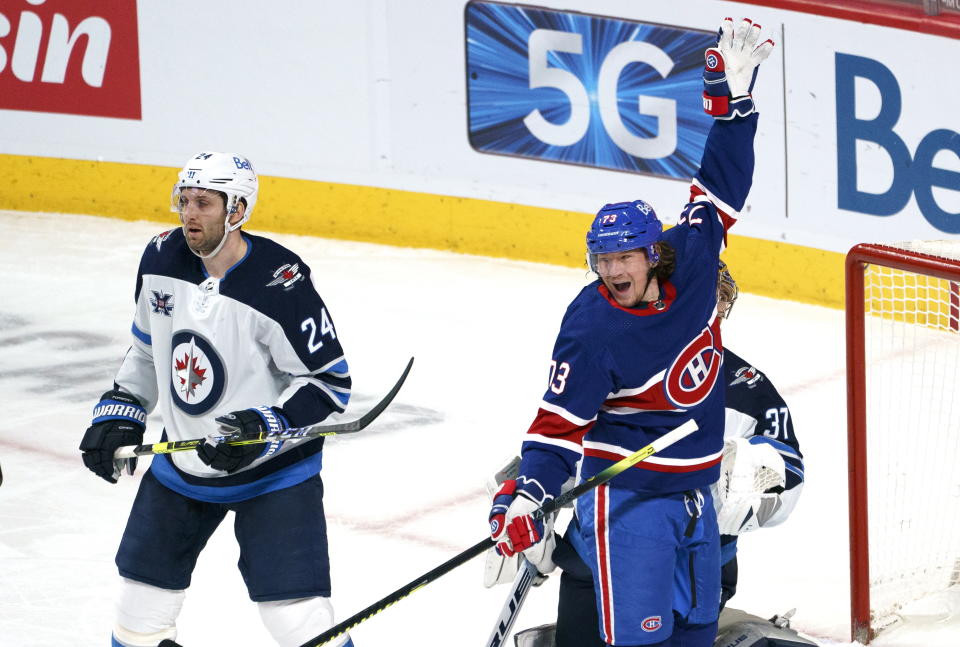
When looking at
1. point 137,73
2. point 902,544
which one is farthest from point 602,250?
point 137,73

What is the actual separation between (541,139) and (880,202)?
5.67 ft

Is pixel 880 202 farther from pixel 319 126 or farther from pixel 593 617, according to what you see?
pixel 593 617

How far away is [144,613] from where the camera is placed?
3.31 m

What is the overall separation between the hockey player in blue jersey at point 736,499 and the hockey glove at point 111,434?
0.82m

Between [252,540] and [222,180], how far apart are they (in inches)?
29.6

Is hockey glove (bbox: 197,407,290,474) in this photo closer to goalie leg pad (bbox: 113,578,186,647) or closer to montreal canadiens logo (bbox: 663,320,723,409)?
goalie leg pad (bbox: 113,578,186,647)

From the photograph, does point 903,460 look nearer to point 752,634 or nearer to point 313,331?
point 752,634

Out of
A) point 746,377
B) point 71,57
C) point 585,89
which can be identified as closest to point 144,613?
point 746,377

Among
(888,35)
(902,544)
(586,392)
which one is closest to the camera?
(586,392)

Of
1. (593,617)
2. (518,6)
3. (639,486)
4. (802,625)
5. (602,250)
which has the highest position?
(518,6)

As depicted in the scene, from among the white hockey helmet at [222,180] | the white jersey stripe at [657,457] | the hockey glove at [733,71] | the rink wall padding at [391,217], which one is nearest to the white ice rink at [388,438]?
the rink wall padding at [391,217]

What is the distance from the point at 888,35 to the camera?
21.0 feet

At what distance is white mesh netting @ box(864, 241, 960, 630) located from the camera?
412 cm

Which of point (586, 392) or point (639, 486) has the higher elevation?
point (586, 392)
